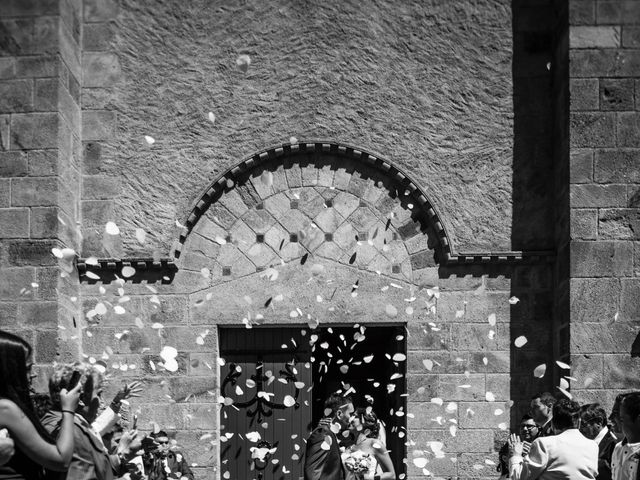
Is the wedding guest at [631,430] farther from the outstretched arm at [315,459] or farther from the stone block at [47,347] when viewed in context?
the stone block at [47,347]

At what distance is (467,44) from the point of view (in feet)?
35.6

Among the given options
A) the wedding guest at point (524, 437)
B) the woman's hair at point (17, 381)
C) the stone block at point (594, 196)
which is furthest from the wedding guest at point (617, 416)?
the woman's hair at point (17, 381)

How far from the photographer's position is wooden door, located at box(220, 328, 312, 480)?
1069 centimetres

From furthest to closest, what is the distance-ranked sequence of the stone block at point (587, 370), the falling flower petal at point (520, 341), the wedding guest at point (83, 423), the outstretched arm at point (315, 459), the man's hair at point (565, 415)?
1. the falling flower petal at point (520, 341)
2. the stone block at point (587, 370)
3. the outstretched arm at point (315, 459)
4. the man's hair at point (565, 415)
5. the wedding guest at point (83, 423)

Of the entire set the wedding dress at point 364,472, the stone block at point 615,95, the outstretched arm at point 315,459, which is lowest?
the wedding dress at point 364,472

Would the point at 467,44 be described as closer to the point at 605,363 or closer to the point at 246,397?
the point at 605,363

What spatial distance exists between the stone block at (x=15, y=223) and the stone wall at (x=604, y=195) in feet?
16.2

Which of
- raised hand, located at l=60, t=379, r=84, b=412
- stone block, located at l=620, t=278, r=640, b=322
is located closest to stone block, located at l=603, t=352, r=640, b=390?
stone block, located at l=620, t=278, r=640, b=322

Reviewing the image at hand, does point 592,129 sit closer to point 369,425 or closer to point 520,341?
point 520,341

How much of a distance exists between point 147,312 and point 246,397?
1.25 metres

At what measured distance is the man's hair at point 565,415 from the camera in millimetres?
6695

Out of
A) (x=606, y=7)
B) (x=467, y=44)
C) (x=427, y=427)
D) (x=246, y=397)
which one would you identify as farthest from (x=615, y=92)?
(x=246, y=397)

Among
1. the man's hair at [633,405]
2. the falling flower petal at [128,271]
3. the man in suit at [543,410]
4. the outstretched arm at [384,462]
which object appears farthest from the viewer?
the falling flower petal at [128,271]

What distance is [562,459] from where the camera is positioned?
6.57 m
